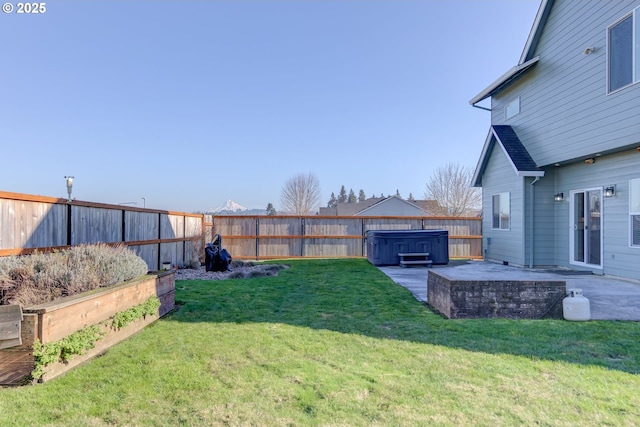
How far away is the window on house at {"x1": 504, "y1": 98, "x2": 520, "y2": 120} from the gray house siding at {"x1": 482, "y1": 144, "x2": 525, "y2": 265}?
992 mm

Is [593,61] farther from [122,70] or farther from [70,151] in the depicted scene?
[70,151]

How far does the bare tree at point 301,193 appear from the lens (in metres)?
37.2

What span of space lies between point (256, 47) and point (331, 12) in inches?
106

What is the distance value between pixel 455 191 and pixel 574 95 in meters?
21.0

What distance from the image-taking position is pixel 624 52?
275 inches

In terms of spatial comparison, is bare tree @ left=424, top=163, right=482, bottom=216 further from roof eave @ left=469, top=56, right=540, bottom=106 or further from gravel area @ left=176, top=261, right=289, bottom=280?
gravel area @ left=176, top=261, right=289, bottom=280

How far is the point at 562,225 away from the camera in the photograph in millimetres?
9453

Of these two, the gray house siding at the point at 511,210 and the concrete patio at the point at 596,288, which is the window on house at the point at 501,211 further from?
the concrete patio at the point at 596,288

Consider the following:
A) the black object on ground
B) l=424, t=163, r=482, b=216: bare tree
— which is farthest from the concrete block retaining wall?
l=424, t=163, r=482, b=216: bare tree

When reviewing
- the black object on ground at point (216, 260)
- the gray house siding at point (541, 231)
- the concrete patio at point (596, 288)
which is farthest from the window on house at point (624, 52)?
the black object on ground at point (216, 260)

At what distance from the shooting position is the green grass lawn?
91.5 inches

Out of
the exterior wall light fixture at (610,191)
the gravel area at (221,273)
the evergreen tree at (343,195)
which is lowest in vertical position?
the gravel area at (221,273)

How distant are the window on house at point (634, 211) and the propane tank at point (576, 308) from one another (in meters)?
3.89

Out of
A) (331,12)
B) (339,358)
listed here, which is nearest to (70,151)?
(331,12)
